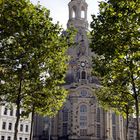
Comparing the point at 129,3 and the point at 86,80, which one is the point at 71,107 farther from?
the point at 129,3

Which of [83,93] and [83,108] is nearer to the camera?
[83,108]

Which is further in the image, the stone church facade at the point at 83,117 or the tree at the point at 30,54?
the stone church facade at the point at 83,117

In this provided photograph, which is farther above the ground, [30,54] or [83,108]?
[83,108]

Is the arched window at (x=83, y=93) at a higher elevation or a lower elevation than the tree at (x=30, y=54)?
higher

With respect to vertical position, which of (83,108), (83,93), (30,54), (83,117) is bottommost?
(83,117)

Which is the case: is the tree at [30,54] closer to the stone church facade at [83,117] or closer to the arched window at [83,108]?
the stone church facade at [83,117]

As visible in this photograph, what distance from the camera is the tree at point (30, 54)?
23797 millimetres

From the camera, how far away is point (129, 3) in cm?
2114

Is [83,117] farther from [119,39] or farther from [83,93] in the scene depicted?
[119,39]

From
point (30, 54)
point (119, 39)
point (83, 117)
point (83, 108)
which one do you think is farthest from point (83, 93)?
point (119, 39)

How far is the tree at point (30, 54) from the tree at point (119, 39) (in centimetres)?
421

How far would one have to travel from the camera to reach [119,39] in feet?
71.6

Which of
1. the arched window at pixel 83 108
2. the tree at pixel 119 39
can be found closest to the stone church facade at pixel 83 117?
the arched window at pixel 83 108

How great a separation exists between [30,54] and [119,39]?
782cm
